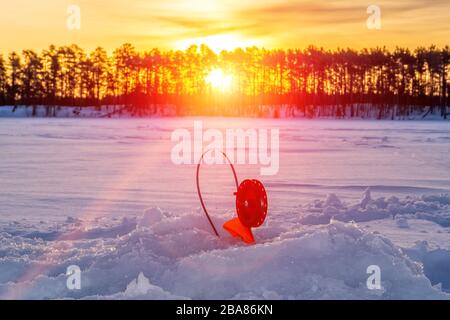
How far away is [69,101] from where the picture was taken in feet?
230

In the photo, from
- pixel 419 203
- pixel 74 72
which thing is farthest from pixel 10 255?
pixel 74 72

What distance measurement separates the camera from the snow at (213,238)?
3307 mm

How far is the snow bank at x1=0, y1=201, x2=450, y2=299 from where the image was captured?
3189 millimetres

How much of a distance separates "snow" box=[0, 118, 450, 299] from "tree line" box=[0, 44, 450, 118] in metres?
52.0

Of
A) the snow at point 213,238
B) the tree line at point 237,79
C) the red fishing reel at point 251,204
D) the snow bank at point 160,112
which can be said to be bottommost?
the snow at point 213,238

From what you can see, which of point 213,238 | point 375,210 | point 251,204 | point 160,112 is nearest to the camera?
point 251,204

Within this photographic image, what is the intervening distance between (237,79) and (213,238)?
7612 cm

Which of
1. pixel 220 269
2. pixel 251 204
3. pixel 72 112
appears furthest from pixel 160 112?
pixel 220 269

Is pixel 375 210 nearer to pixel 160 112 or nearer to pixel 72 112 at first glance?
pixel 72 112

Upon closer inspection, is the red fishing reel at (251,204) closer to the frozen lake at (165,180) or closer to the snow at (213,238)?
the snow at (213,238)

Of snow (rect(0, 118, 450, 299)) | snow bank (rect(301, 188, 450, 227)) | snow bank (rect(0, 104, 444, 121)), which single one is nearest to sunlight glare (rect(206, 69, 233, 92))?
snow bank (rect(0, 104, 444, 121))

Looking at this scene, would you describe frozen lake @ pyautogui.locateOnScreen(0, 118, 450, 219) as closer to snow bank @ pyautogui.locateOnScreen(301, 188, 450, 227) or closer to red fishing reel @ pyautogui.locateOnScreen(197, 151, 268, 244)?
snow bank @ pyautogui.locateOnScreen(301, 188, 450, 227)

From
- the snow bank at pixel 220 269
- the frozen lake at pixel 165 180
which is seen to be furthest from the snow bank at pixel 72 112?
the snow bank at pixel 220 269

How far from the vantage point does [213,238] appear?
4.35 m
